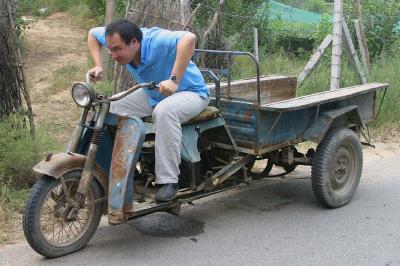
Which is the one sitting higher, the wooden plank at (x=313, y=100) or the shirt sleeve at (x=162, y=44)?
the shirt sleeve at (x=162, y=44)

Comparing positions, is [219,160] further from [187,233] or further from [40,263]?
[40,263]

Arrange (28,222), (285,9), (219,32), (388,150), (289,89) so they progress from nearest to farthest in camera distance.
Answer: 1. (28,222)
2. (289,89)
3. (388,150)
4. (219,32)
5. (285,9)

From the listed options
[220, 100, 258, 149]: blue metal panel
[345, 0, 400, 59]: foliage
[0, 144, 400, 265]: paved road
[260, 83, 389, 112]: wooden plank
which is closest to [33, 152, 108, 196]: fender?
[0, 144, 400, 265]: paved road

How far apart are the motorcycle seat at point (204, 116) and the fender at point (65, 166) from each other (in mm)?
629

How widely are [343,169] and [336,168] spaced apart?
5.0 inches

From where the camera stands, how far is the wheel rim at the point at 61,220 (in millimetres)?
4082

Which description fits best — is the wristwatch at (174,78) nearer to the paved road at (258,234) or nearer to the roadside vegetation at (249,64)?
the paved road at (258,234)

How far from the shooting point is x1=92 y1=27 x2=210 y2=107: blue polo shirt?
171 inches

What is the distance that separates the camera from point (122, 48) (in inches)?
165

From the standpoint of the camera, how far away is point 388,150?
7.37 metres

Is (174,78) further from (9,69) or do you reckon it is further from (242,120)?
(9,69)

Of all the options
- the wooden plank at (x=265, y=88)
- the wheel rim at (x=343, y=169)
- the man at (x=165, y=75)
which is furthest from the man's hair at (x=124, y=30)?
the wheel rim at (x=343, y=169)

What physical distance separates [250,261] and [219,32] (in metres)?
6.39

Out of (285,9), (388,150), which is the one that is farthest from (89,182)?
(285,9)
